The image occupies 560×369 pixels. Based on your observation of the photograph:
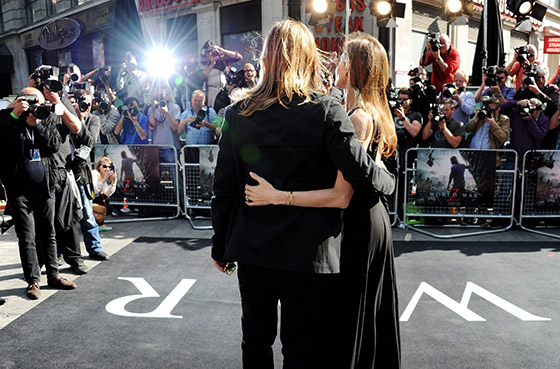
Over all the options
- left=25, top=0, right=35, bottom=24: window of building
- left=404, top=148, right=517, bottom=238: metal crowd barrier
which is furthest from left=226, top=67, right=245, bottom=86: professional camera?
left=25, top=0, right=35, bottom=24: window of building

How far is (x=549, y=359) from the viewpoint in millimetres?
3285

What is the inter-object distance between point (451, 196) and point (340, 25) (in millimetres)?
9936

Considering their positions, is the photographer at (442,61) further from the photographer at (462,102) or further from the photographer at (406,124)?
the photographer at (406,124)

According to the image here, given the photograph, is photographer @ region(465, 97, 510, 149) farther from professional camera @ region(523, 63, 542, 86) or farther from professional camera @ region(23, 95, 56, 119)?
professional camera @ region(23, 95, 56, 119)

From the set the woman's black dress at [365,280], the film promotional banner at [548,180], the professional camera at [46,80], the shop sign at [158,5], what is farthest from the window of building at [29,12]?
the woman's black dress at [365,280]

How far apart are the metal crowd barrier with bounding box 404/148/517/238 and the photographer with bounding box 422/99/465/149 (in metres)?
0.34

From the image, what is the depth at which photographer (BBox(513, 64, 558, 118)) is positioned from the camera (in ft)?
23.5

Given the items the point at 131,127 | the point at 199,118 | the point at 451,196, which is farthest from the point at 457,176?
the point at 131,127

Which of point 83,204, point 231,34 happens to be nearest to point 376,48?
point 83,204

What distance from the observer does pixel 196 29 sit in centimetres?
1767

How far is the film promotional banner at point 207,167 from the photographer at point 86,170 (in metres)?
1.92

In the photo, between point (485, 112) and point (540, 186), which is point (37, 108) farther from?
point (540, 186)

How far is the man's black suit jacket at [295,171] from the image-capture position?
6.86 feet

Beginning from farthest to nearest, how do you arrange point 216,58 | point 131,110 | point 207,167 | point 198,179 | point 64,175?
point 216,58 < point 131,110 < point 198,179 < point 207,167 < point 64,175
